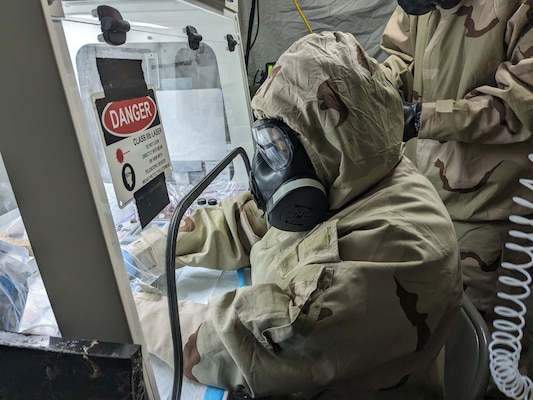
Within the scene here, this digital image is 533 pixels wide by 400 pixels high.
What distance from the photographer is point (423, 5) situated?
1.42 metres

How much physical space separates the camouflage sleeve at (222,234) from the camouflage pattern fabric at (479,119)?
2.23 feet

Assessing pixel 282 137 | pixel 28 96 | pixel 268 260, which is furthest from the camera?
pixel 268 260

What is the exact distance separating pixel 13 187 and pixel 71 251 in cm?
11

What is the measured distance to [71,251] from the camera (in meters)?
0.53

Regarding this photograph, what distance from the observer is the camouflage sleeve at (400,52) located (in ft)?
5.54

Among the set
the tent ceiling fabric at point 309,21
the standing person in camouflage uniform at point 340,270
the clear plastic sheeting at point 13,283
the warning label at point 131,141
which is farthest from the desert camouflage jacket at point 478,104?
the clear plastic sheeting at point 13,283

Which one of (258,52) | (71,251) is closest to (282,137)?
(71,251)

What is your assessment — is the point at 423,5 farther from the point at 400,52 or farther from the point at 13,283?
the point at 13,283

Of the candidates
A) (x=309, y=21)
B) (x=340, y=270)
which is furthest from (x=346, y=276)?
(x=309, y=21)

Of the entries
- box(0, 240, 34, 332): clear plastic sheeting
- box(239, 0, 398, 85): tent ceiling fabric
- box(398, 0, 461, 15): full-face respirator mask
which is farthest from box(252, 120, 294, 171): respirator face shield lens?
box(239, 0, 398, 85): tent ceiling fabric

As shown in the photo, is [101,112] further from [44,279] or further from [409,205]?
[409,205]

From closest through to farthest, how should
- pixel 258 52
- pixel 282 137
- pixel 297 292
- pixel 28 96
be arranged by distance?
pixel 28 96 < pixel 297 292 < pixel 282 137 < pixel 258 52

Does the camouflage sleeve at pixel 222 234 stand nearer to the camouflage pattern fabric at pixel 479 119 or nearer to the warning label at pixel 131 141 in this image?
the warning label at pixel 131 141

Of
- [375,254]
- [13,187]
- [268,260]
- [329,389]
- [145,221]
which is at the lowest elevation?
[329,389]
